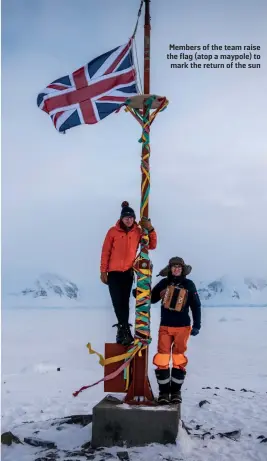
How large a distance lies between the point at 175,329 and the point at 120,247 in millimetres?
1097

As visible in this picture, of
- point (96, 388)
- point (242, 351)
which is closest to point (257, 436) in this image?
point (96, 388)

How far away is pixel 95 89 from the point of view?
6027 mm

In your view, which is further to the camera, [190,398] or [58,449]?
[190,398]

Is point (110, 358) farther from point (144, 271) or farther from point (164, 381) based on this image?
point (144, 271)

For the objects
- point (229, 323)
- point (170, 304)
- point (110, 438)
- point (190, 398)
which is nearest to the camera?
point (110, 438)

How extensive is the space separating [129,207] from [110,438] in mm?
2459

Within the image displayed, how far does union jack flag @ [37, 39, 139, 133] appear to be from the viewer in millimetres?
5965

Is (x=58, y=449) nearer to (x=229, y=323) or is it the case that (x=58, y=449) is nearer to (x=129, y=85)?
(x=129, y=85)

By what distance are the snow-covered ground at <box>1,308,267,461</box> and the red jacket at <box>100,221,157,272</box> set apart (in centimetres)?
67

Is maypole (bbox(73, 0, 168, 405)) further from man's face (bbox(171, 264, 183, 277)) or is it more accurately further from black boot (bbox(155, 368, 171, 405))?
man's face (bbox(171, 264, 183, 277))

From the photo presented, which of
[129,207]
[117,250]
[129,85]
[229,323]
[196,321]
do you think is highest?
[129,85]

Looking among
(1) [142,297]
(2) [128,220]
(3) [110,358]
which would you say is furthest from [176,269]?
(3) [110,358]

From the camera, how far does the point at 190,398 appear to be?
25.7ft

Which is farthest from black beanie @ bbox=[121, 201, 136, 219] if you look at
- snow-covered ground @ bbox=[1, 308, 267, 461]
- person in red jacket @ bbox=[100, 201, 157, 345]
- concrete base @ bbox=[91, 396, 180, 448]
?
concrete base @ bbox=[91, 396, 180, 448]
